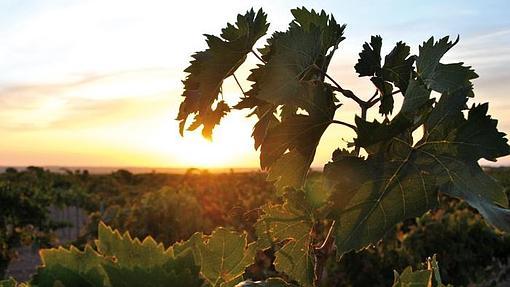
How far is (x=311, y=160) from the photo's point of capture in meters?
1.59

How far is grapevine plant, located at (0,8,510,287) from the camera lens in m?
1.18

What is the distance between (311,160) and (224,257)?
311 millimetres

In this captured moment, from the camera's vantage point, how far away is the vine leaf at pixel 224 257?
1.42 meters

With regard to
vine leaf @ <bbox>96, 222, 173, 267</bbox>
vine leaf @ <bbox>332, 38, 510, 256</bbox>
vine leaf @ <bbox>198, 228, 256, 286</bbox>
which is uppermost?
vine leaf @ <bbox>332, 38, 510, 256</bbox>

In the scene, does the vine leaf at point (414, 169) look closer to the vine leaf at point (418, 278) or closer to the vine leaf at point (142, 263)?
the vine leaf at point (418, 278)

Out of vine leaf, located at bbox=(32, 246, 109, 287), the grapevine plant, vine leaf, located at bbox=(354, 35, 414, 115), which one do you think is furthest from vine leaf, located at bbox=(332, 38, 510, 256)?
vine leaf, located at bbox=(32, 246, 109, 287)

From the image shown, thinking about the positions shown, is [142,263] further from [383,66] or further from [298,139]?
[383,66]

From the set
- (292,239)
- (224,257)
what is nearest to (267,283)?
(224,257)

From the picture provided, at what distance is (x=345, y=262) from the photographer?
7656 mm

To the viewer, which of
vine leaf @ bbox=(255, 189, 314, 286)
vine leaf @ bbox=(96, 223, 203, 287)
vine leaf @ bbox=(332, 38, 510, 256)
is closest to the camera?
vine leaf @ bbox=(96, 223, 203, 287)

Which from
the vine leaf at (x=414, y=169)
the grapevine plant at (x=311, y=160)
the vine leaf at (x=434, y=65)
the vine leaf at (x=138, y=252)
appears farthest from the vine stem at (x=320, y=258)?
the vine leaf at (x=138, y=252)

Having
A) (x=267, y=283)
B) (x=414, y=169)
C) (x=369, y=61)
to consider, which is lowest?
(x=267, y=283)

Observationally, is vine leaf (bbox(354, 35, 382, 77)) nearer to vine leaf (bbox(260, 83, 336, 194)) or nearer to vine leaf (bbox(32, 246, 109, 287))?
vine leaf (bbox(260, 83, 336, 194))

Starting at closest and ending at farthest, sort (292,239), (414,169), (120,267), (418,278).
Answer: (120,267) < (414,169) < (418,278) < (292,239)
